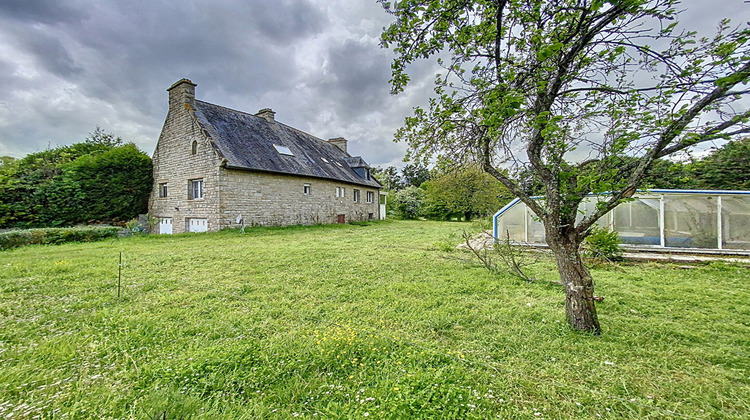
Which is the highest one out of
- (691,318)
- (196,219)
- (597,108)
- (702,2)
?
(702,2)

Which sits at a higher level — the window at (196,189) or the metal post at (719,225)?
the window at (196,189)

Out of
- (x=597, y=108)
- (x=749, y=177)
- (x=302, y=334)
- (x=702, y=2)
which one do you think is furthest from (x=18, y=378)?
(x=749, y=177)

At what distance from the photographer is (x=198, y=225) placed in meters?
13.1

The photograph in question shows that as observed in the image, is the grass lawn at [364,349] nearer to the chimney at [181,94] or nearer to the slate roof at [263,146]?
the slate roof at [263,146]

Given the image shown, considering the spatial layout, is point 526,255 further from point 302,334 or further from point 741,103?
point 302,334

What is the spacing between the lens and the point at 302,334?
277 cm

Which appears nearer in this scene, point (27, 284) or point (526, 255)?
point (27, 284)

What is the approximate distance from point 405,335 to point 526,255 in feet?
19.3

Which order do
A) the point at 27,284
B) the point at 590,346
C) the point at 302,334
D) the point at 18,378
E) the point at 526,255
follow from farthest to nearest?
the point at 526,255
the point at 27,284
the point at 302,334
the point at 590,346
the point at 18,378

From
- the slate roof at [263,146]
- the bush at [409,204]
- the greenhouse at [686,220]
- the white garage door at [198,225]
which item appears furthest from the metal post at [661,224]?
the bush at [409,204]

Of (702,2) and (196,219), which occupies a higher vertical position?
(702,2)

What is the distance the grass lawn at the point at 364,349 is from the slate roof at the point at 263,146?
31.0 feet

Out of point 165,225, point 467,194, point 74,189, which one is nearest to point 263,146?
point 165,225

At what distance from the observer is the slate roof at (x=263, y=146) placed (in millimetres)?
13273
